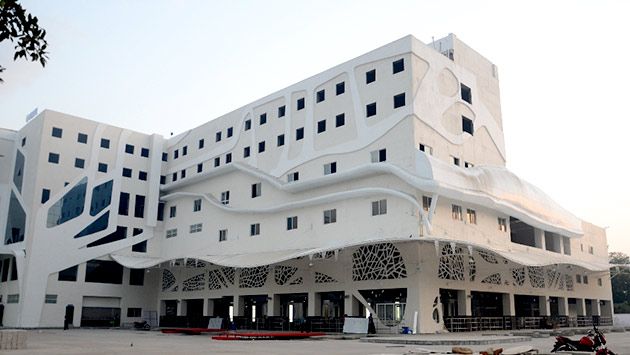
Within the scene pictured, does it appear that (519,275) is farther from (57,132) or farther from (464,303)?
(57,132)

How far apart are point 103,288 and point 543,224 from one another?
1193 inches

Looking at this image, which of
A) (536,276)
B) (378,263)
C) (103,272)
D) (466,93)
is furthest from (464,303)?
(103,272)

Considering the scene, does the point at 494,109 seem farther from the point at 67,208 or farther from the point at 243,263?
the point at 67,208

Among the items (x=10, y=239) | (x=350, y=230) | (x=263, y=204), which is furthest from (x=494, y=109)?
(x=10, y=239)

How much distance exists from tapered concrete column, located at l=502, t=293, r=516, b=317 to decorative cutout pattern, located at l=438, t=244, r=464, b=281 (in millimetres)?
5094

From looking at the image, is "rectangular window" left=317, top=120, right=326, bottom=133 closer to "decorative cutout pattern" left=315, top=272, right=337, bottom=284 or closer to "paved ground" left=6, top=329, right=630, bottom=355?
"decorative cutout pattern" left=315, top=272, right=337, bottom=284

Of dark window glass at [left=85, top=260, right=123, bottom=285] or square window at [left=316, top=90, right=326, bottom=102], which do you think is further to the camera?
dark window glass at [left=85, top=260, right=123, bottom=285]

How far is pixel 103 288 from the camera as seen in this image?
4128 cm

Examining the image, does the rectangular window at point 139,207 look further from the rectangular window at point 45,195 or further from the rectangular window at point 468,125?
the rectangular window at point 468,125

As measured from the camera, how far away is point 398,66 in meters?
31.4

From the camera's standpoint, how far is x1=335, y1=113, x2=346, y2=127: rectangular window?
33062 millimetres

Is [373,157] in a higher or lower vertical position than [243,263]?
higher

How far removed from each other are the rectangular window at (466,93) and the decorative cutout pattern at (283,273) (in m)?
14.5

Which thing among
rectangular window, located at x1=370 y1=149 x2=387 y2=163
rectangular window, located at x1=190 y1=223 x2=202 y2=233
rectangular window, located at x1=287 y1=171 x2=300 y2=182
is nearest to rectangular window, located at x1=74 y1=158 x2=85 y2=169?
rectangular window, located at x1=190 y1=223 x2=202 y2=233
